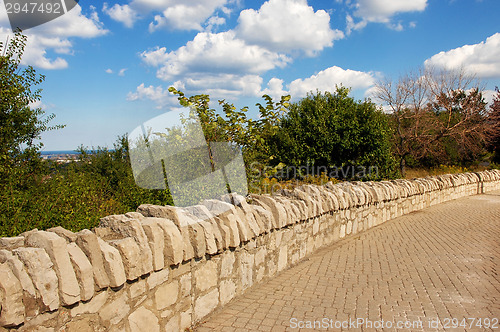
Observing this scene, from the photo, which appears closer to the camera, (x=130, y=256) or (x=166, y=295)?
(x=130, y=256)

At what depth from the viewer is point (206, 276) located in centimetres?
369

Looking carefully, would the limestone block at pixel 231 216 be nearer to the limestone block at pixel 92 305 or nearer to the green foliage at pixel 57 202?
the limestone block at pixel 92 305

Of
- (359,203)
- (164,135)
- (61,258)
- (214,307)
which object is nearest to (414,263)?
(359,203)

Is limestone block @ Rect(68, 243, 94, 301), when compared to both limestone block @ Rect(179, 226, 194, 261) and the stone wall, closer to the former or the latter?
the stone wall

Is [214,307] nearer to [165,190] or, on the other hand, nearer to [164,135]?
[165,190]

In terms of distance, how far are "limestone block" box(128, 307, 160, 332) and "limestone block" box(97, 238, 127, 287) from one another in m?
0.37

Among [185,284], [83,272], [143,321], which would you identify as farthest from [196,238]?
[83,272]

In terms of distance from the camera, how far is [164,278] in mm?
3172

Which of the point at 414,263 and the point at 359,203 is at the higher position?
the point at 359,203

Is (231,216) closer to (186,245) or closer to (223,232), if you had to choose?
(223,232)

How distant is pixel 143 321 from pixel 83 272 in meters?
0.83

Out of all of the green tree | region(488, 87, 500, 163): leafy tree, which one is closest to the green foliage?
the green tree

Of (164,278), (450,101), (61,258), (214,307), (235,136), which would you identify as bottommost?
(214,307)

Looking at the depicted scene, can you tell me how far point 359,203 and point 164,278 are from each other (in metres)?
5.93
